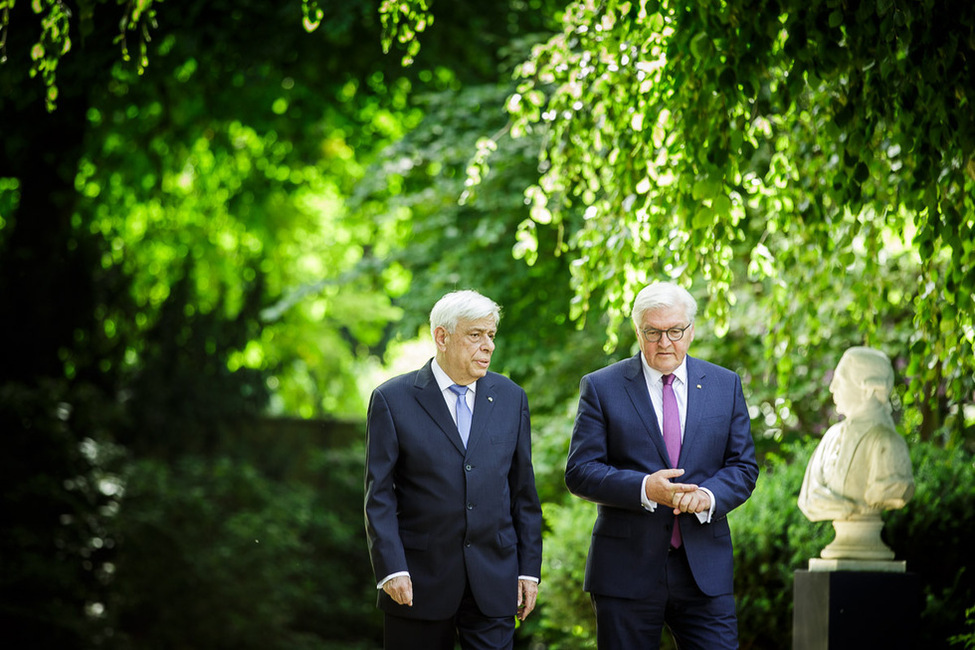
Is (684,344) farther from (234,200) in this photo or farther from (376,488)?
(234,200)

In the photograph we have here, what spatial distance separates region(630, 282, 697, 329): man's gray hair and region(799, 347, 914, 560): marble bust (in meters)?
1.25

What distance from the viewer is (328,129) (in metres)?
→ 14.2

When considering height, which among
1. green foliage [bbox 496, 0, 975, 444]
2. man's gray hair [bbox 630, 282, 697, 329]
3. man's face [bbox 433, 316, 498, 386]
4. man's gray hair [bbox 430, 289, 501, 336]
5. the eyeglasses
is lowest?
man's face [bbox 433, 316, 498, 386]

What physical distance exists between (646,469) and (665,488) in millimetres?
257

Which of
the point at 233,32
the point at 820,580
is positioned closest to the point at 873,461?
the point at 820,580

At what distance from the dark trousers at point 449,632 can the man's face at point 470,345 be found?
76 centimetres

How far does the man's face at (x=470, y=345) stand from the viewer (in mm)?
3928

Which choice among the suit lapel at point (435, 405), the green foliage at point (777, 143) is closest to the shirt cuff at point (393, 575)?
the suit lapel at point (435, 405)

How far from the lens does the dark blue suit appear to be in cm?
390

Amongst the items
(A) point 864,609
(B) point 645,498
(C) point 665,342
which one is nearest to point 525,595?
(B) point 645,498

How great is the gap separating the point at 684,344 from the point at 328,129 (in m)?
10.9

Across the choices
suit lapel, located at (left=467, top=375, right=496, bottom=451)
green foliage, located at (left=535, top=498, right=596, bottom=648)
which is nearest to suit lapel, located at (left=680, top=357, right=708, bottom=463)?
suit lapel, located at (left=467, top=375, right=496, bottom=451)

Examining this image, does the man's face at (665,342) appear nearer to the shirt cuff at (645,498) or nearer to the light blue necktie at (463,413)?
the shirt cuff at (645,498)

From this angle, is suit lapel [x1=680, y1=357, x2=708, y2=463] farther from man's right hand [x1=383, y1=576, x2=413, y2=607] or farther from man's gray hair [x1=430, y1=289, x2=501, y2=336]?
man's right hand [x1=383, y1=576, x2=413, y2=607]
